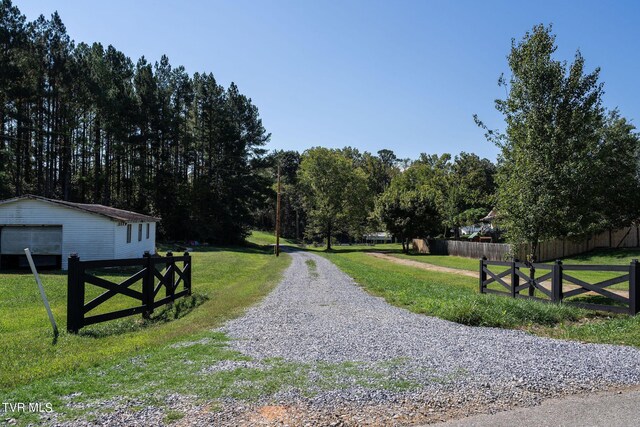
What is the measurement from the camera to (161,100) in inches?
1986

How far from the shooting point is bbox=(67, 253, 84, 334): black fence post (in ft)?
26.2

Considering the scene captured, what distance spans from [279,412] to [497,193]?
43.9ft

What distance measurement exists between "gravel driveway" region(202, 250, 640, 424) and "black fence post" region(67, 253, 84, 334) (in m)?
2.75

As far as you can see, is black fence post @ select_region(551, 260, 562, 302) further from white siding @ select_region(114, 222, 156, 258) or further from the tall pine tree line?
the tall pine tree line

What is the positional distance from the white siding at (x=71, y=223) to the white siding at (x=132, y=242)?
67 cm

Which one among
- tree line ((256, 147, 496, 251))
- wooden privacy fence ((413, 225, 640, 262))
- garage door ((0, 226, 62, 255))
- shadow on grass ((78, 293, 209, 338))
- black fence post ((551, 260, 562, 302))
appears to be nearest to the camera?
shadow on grass ((78, 293, 209, 338))

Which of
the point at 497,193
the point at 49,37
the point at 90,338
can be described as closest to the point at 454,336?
the point at 90,338

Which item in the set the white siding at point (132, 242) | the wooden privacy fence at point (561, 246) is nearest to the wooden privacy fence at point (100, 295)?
the white siding at point (132, 242)

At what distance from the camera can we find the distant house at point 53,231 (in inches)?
912

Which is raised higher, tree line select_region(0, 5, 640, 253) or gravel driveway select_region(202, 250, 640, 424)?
tree line select_region(0, 5, 640, 253)

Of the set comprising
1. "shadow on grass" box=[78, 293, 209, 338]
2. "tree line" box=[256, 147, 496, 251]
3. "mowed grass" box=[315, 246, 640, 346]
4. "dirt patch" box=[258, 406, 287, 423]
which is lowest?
"shadow on grass" box=[78, 293, 209, 338]

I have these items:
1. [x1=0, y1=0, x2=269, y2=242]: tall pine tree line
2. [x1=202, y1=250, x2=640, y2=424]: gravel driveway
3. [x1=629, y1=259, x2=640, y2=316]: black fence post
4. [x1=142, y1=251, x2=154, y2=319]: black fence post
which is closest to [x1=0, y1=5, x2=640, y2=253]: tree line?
[x1=0, y1=0, x2=269, y2=242]: tall pine tree line

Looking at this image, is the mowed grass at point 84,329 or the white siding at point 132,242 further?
the white siding at point 132,242

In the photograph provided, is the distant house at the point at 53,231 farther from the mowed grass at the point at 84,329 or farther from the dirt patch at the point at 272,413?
the dirt patch at the point at 272,413
